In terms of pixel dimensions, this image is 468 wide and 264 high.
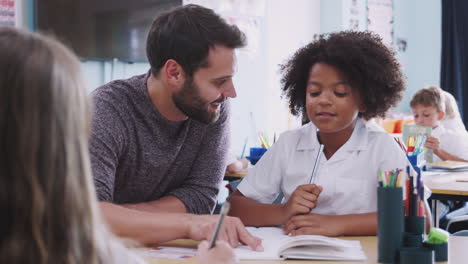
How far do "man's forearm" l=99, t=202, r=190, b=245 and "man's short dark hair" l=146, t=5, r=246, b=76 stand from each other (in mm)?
483

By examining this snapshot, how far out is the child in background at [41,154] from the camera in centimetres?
69

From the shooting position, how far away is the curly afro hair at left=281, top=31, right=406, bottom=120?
1725 mm

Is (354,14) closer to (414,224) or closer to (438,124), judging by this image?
(438,124)

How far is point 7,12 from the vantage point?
12.0 feet

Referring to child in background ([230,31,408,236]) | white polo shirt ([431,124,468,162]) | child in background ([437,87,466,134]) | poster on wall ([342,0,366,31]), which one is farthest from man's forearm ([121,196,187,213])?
poster on wall ([342,0,366,31])

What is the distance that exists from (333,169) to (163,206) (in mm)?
496

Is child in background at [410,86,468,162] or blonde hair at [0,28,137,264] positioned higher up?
blonde hair at [0,28,137,264]

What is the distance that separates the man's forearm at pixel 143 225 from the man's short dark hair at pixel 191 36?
48 centimetres

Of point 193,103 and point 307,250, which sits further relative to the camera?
point 193,103

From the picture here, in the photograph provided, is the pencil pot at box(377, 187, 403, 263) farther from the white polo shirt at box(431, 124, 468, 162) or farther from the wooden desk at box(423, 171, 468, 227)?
the white polo shirt at box(431, 124, 468, 162)

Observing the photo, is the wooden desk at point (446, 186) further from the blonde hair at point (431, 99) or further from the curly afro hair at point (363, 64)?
the blonde hair at point (431, 99)

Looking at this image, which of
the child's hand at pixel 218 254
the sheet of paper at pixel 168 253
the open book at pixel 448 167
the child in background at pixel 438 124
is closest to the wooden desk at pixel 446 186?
the open book at pixel 448 167

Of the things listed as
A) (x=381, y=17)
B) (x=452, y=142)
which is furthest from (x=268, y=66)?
(x=381, y=17)

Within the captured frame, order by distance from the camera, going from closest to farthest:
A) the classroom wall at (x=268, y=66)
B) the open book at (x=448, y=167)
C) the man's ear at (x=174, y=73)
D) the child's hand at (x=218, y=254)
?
the child's hand at (x=218, y=254), the man's ear at (x=174, y=73), the open book at (x=448, y=167), the classroom wall at (x=268, y=66)
